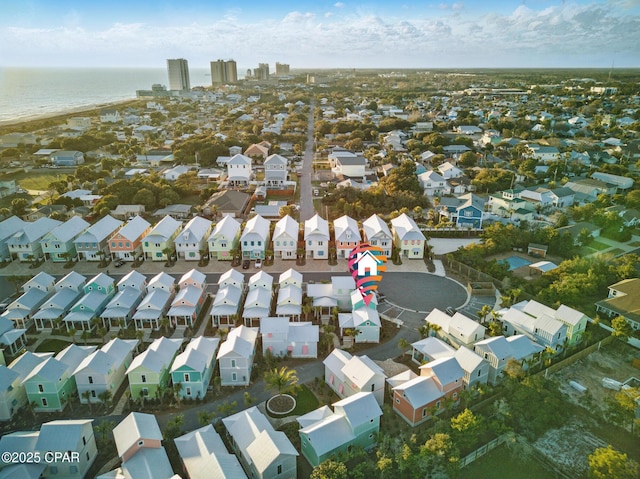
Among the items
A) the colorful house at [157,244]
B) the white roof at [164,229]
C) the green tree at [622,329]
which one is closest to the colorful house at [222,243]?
the colorful house at [157,244]

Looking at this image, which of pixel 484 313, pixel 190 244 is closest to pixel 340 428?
pixel 484 313

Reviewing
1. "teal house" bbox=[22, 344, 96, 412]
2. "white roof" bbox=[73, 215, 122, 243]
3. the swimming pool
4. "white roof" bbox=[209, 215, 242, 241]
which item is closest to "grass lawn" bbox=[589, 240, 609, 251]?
the swimming pool

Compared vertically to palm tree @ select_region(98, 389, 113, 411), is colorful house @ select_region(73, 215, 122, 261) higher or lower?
higher

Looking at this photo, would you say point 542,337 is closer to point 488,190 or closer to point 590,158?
point 488,190

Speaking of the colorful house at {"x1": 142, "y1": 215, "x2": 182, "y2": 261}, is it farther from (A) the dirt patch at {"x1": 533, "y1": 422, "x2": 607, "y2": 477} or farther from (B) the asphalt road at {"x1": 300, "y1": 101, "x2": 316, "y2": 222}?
(A) the dirt patch at {"x1": 533, "y1": 422, "x2": 607, "y2": 477}

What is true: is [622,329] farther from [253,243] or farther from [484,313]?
[253,243]

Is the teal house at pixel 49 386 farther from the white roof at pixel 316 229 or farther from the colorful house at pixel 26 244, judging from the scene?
the white roof at pixel 316 229
